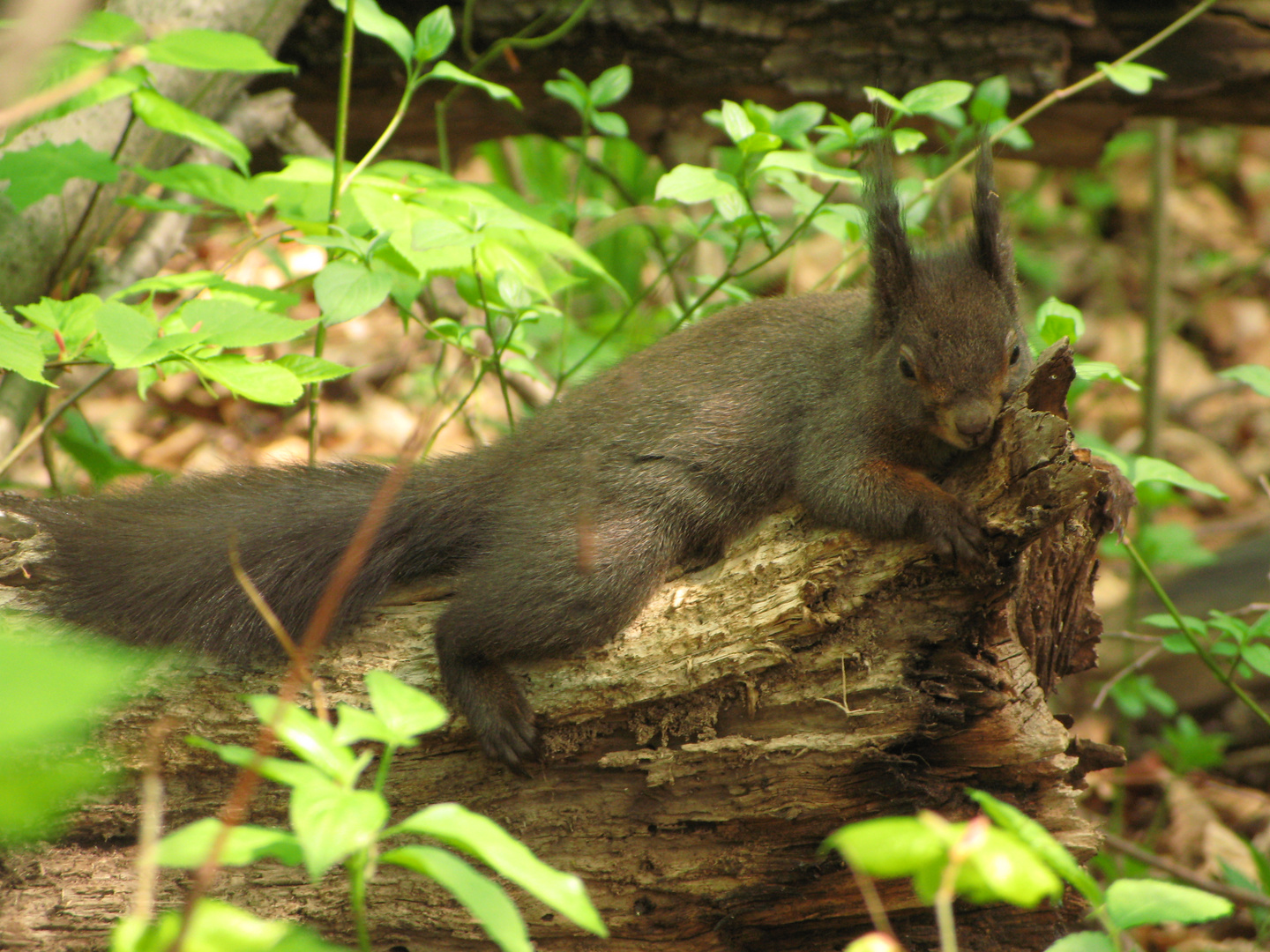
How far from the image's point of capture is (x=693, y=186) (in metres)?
2.95

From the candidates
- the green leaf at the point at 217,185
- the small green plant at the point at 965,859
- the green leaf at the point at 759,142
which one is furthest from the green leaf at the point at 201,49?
the small green plant at the point at 965,859

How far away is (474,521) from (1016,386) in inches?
61.5

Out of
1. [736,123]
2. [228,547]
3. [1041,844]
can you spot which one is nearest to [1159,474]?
[736,123]

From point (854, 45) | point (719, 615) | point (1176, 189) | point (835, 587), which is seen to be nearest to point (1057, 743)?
point (835, 587)

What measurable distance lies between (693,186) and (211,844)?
2229 mm

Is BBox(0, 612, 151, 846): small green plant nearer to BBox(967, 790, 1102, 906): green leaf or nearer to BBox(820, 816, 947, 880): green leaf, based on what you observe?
BBox(820, 816, 947, 880): green leaf

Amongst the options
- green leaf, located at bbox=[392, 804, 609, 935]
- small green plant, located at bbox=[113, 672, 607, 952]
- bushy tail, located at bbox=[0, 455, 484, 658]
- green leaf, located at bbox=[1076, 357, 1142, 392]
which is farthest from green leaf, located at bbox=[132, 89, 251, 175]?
green leaf, located at bbox=[1076, 357, 1142, 392]

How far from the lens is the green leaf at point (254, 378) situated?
2480mm

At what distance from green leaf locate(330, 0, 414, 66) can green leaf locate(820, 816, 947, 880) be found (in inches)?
102

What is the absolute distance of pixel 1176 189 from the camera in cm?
881

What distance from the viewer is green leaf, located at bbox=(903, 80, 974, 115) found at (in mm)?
3002

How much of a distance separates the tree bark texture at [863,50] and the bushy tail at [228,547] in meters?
2.00

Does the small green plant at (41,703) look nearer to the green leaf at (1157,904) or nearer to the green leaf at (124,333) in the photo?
the green leaf at (1157,904)

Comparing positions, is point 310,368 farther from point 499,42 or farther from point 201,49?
point 499,42
